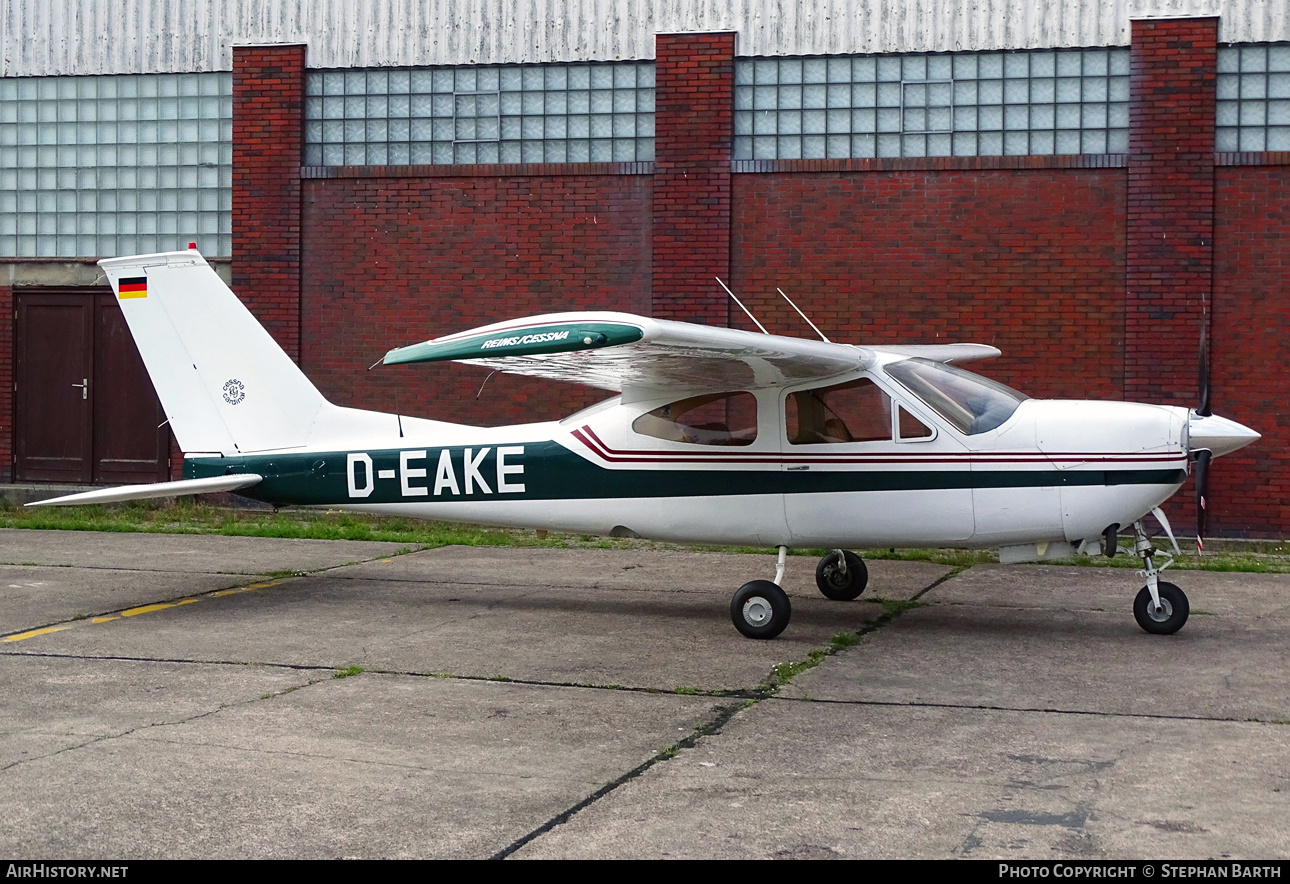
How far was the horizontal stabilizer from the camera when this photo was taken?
29.2 ft

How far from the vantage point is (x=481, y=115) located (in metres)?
15.5

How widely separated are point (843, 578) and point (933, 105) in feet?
21.4

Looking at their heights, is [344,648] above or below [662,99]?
below

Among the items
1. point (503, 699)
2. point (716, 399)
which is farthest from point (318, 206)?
point (503, 699)

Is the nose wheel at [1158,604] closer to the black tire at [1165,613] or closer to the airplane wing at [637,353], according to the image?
the black tire at [1165,613]

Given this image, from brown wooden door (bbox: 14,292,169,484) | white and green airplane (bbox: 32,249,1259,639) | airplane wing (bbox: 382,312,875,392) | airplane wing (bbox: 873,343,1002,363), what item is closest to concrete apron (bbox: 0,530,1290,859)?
white and green airplane (bbox: 32,249,1259,639)

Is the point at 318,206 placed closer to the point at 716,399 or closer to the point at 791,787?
the point at 716,399

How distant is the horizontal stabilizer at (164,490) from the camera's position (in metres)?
8.91

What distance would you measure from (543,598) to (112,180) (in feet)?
30.9

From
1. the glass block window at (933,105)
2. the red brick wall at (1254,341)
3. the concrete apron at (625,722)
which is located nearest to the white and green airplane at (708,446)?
the concrete apron at (625,722)

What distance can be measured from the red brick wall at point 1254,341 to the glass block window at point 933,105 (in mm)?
1372

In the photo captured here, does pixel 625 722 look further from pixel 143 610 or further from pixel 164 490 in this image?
pixel 143 610

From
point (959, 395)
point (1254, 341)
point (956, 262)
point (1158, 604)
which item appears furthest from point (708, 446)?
point (1254, 341)

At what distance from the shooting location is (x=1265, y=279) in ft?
44.8
